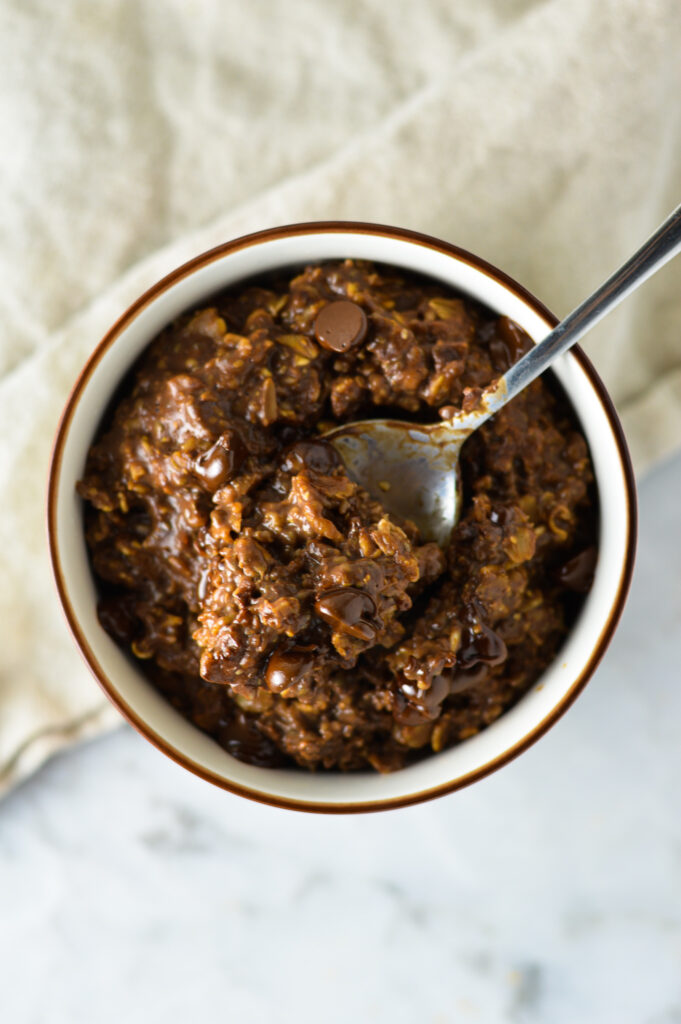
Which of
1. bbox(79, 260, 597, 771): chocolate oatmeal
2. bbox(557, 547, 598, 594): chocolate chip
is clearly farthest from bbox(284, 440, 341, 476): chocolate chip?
bbox(557, 547, 598, 594): chocolate chip

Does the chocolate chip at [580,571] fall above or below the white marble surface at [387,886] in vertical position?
above

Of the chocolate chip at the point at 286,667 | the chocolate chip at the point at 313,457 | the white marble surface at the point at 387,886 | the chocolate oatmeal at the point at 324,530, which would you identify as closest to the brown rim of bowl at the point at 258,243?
the chocolate oatmeal at the point at 324,530

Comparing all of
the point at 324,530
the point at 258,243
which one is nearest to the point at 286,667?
the point at 324,530

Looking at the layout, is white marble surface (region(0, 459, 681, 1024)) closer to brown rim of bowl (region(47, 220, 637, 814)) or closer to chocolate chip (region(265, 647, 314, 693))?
brown rim of bowl (region(47, 220, 637, 814))

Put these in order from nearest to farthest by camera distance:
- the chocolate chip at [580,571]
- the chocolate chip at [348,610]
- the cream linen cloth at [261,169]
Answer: the chocolate chip at [348,610], the chocolate chip at [580,571], the cream linen cloth at [261,169]

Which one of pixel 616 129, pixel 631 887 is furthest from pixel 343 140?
pixel 631 887

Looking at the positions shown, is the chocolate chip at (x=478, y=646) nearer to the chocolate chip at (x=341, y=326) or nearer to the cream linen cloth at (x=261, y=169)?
the chocolate chip at (x=341, y=326)

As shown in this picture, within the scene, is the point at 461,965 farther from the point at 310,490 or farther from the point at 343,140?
the point at 343,140
